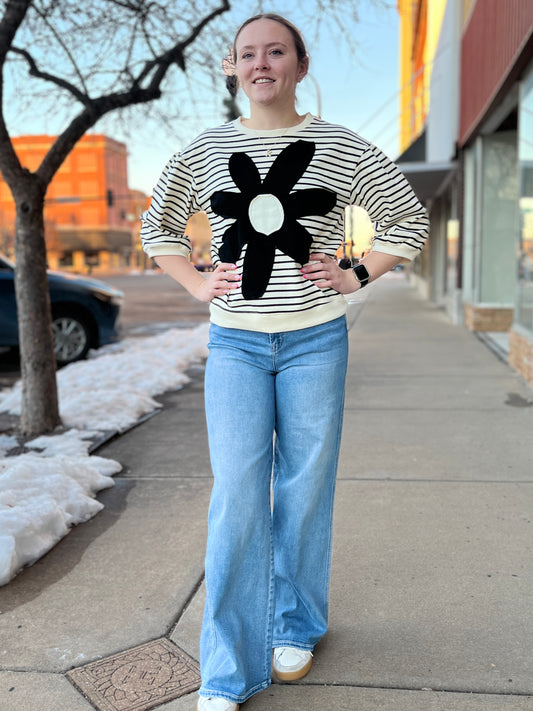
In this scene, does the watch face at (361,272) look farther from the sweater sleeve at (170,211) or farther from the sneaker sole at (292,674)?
the sneaker sole at (292,674)

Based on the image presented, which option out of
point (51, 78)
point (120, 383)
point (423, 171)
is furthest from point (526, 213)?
point (423, 171)

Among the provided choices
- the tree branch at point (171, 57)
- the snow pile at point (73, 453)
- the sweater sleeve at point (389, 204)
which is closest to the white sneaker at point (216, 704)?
the snow pile at point (73, 453)

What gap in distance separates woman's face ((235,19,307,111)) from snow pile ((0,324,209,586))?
7.06 feet

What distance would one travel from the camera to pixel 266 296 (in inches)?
85.1

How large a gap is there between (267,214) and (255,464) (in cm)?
72

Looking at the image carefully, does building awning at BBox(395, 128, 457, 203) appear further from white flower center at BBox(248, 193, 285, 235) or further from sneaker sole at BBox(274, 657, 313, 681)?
sneaker sole at BBox(274, 657, 313, 681)

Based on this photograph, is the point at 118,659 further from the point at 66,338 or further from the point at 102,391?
the point at 66,338

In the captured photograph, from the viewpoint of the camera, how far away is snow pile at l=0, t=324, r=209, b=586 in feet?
11.3

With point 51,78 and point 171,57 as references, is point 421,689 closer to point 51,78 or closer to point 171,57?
point 171,57

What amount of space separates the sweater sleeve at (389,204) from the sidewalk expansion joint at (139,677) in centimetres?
151

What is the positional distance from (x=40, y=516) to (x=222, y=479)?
1.72 meters

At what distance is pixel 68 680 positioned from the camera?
2471mm

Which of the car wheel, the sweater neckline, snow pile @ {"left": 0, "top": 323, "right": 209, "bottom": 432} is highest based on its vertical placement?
the sweater neckline

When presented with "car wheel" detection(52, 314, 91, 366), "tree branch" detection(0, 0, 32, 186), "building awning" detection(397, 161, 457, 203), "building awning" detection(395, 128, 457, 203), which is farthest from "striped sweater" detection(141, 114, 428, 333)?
"building awning" detection(397, 161, 457, 203)
